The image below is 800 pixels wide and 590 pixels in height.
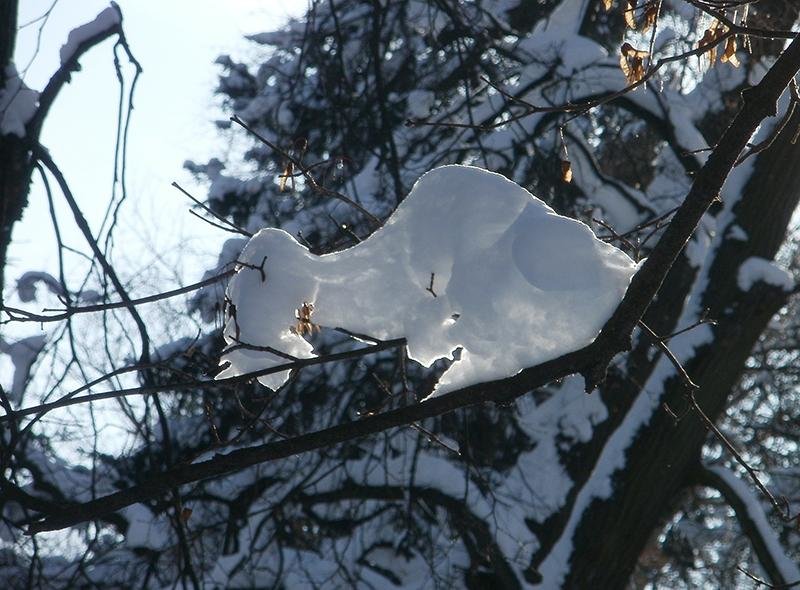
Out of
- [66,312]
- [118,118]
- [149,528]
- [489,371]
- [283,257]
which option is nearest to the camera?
[489,371]

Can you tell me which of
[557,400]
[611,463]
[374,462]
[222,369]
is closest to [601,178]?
[557,400]

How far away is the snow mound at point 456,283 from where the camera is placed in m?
1.65

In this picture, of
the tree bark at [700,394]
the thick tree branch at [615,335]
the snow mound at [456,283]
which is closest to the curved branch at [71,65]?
the snow mound at [456,283]

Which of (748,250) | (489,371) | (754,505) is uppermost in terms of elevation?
(748,250)

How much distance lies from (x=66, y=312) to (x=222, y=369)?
391 millimetres

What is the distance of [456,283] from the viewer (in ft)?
5.52

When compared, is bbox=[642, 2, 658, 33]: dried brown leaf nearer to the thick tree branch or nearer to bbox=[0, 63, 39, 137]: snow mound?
the thick tree branch

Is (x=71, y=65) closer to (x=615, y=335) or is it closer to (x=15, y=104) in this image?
(x=15, y=104)

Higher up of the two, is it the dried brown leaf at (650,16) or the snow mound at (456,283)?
the dried brown leaf at (650,16)

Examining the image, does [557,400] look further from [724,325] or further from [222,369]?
[222,369]

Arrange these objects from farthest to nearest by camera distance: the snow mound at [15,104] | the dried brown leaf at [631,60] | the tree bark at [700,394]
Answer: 1. the tree bark at [700,394]
2. the snow mound at [15,104]
3. the dried brown leaf at [631,60]

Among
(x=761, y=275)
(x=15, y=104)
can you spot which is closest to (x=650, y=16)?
(x=15, y=104)

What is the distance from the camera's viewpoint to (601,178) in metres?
5.80

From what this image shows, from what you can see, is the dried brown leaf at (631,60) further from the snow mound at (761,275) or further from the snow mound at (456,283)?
the snow mound at (761,275)
